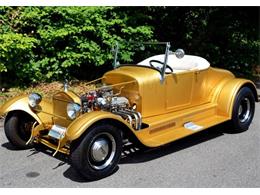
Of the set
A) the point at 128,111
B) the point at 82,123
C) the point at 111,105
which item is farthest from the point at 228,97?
the point at 82,123

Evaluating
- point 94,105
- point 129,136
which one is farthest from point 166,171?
point 94,105

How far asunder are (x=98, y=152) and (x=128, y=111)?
2.88 feet

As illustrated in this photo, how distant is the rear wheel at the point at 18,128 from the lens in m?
5.40

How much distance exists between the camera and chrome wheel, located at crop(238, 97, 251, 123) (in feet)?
21.3

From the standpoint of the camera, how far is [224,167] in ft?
16.3

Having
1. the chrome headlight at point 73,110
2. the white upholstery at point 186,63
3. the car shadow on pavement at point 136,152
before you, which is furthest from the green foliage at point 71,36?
the chrome headlight at point 73,110

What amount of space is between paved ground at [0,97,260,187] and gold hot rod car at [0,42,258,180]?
8.3 inches

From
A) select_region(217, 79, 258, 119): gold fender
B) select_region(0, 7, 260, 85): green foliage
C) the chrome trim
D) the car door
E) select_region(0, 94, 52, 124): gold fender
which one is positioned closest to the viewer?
the chrome trim

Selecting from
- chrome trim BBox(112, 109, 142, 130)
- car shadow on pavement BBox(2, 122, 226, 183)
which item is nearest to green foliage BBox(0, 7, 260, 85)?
car shadow on pavement BBox(2, 122, 226, 183)

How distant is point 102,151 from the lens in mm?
4633

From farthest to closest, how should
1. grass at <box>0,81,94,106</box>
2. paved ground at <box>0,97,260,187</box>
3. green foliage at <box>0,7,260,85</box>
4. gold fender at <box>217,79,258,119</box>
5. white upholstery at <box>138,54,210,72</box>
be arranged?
green foliage at <box>0,7,260,85</box> < grass at <box>0,81,94,106</box> < white upholstery at <box>138,54,210,72</box> < gold fender at <box>217,79,258,119</box> < paved ground at <box>0,97,260,187</box>

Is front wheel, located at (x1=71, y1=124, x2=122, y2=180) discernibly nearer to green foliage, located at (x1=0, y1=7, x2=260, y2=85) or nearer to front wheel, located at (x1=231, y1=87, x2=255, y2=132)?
front wheel, located at (x1=231, y1=87, x2=255, y2=132)

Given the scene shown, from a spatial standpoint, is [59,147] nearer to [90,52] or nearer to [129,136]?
[129,136]

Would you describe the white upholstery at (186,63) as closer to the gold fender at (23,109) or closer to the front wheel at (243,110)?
the front wheel at (243,110)
